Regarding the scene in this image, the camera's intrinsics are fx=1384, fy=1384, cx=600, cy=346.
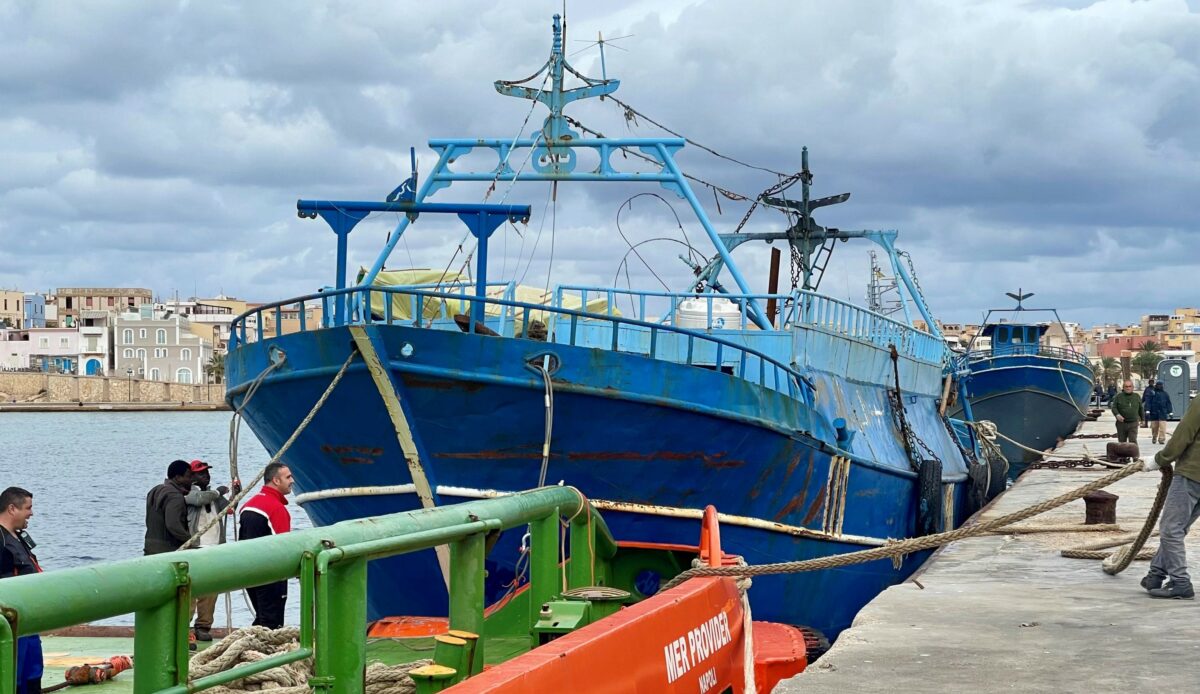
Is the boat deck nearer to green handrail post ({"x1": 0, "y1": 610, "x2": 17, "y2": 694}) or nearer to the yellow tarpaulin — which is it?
green handrail post ({"x1": 0, "y1": 610, "x2": 17, "y2": 694})

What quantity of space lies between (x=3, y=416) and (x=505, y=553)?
4683 inches

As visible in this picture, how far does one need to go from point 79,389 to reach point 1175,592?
5009 inches

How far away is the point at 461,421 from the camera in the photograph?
1005 centimetres

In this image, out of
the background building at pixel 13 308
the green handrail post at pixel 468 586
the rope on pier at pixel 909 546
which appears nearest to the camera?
the green handrail post at pixel 468 586

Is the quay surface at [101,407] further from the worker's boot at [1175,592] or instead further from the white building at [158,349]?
the worker's boot at [1175,592]

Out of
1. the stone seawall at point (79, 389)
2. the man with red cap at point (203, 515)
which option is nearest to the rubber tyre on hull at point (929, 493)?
the man with red cap at point (203, 515)

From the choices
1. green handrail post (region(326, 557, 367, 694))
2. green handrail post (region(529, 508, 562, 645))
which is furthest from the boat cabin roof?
green handrail post (region(326, 557, 367, 694))

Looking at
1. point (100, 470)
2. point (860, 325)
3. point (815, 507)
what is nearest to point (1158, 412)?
point (860, 325)

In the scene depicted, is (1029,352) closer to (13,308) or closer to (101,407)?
(101,407)

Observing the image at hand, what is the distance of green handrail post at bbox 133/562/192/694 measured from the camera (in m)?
3.64

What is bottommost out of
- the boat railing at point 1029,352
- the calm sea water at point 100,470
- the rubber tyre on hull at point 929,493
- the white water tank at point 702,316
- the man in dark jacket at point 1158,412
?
the calm sea water at point 100,470

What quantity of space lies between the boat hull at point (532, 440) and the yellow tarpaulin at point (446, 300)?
2.03 meters

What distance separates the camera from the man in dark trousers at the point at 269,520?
8078 millimetres

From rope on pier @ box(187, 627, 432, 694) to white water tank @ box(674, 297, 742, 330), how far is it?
8.04 meters
